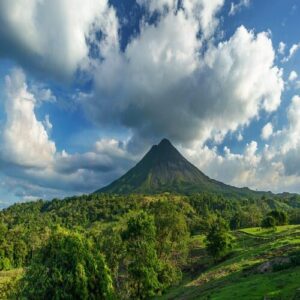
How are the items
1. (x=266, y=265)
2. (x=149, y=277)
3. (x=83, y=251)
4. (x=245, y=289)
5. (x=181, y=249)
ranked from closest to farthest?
(x=83, y=251), (x=245, y=289), (x=149, y=277), (x=266, y=265), (x=181, y=249)

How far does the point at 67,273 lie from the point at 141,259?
21.4 m

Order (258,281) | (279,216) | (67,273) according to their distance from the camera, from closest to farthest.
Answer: (67,273) → (258,281) → (279,216)

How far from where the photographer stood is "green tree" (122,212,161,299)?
5583 cm

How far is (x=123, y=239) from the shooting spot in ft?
218

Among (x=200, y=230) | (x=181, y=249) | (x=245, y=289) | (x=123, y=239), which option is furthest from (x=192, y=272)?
(x=200, y=230)

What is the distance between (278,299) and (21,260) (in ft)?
578

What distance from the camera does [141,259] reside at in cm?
5828

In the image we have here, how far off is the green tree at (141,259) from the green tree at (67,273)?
49.3ft

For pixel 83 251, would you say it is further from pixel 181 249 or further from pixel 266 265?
pixel 181 249

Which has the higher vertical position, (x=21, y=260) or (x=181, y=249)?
(x=21, y=260)

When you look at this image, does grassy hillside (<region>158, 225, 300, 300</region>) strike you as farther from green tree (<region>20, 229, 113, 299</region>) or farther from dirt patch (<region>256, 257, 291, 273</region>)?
green tree (<region>20, 229, 113, 299</region>)

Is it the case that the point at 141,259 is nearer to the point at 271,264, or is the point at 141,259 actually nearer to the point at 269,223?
the point at 271,264

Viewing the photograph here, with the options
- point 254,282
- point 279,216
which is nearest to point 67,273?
point 254,282

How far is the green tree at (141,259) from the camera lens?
55825 mm
